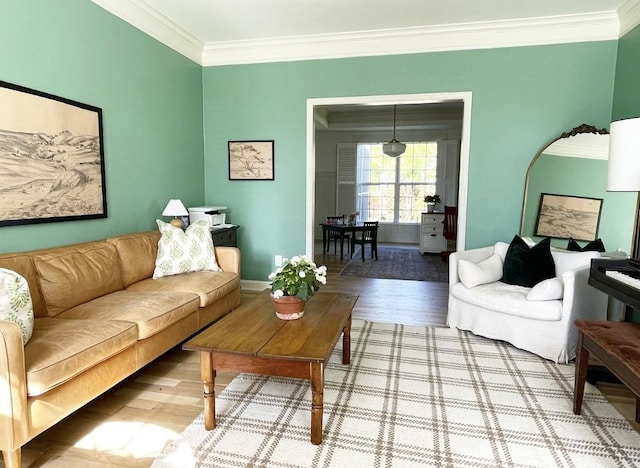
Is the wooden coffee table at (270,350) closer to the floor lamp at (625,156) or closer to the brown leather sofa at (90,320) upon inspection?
the brown leather sofa at (90,320)

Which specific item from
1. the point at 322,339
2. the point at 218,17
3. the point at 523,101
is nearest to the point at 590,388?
the point at 322,339

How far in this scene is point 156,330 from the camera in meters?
2.42

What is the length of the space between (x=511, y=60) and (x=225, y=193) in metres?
3.40

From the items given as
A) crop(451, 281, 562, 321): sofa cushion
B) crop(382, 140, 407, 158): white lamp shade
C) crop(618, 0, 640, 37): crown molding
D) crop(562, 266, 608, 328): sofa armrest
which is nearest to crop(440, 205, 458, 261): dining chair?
crop(382, 140, 407, 158): white lamp shade

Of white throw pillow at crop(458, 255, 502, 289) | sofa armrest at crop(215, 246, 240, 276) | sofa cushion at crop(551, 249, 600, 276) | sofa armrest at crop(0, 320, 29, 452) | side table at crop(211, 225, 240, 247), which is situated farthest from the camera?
side table at crop(211, 225, 240, 247)

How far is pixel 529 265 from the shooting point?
3.31 m

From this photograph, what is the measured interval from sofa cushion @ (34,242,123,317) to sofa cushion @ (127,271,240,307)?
0.23 metres

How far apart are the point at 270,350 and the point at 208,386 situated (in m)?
0.39

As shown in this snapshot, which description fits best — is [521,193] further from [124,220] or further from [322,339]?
[124,220]

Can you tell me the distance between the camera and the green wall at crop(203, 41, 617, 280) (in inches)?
151

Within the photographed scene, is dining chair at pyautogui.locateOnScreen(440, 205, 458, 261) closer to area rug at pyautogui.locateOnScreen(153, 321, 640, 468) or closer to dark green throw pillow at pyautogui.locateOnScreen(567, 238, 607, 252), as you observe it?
dark green throw pillow at pyautogui.locateOnScreen(567, 238, 607, 252)

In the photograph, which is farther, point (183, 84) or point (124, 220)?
point (183, 84)

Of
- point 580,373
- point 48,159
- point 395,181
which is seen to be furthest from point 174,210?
point 395,181

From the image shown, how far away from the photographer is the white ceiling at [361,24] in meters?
3.45
